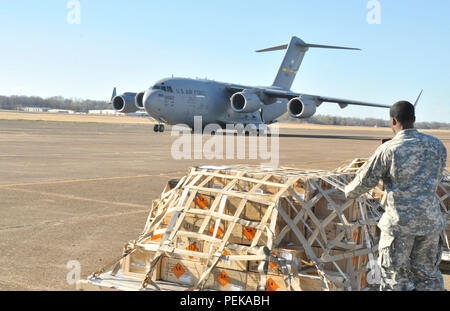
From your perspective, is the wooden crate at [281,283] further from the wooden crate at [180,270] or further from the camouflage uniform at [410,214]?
the camouflage uniform at [410,214]

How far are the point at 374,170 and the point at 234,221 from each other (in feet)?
5.49

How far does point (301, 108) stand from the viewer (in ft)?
131

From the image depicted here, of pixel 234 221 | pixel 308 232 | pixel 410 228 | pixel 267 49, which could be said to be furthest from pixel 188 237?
pixel 267 49

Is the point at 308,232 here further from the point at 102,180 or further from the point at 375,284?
the point at 102,180

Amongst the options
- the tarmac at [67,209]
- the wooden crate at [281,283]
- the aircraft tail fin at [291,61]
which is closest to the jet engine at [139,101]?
the aircraft tail fin at [291,61]

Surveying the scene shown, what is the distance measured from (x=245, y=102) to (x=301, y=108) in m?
4.17

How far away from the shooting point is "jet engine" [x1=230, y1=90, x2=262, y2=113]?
39.2 meters

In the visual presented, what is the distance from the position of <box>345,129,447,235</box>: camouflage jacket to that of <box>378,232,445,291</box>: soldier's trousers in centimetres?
Answer: 8

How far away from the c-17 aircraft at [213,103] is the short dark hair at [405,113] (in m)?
31.3

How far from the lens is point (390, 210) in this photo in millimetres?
4582

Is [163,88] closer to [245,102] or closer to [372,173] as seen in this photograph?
[245,102]

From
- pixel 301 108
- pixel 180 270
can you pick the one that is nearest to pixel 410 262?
pixel 180 270

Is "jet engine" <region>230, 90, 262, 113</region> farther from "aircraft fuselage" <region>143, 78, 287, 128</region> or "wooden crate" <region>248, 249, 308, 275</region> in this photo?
"wooden crate" <region>248, 249, 308, 275</region>

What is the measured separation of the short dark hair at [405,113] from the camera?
4.70 metres
